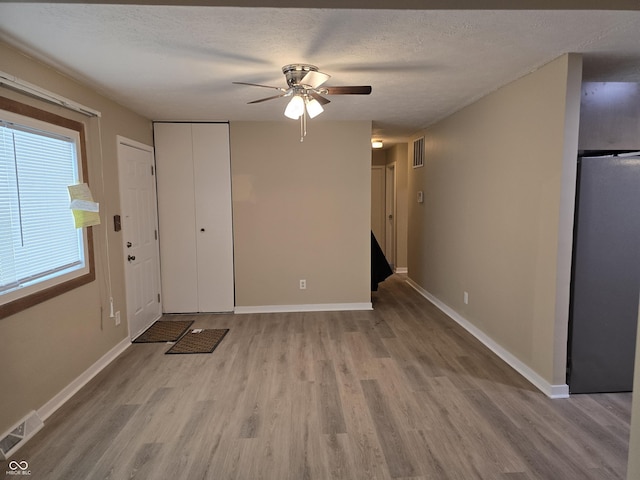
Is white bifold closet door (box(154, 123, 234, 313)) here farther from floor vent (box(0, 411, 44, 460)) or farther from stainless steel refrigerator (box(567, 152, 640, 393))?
stainless steel refrigerator (box(567, 152, 640, 393))

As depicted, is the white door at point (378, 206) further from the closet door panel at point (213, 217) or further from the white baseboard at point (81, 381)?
the white baseboard at point (81, 381)

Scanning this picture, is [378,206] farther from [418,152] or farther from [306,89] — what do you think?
[306,89]

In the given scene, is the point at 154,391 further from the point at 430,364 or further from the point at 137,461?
the point at 430,364

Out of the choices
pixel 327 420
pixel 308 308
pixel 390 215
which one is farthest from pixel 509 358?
pixel 390 215

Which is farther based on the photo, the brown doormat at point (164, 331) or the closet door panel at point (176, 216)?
the closet door panel at point (176, 216)

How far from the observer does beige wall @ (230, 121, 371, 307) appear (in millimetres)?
4465

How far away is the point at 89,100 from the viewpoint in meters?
3.01

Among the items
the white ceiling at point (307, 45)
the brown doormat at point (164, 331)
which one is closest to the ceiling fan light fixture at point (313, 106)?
the white ceiling at point (307, 45)

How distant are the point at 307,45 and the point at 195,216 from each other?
2865 millimetres

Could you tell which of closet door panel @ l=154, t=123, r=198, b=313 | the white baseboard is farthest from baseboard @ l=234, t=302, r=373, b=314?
the white baseboard

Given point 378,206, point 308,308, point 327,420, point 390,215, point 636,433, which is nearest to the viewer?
point 636,433

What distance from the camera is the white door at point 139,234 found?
12.0 ft

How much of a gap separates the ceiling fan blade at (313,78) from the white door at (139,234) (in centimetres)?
209

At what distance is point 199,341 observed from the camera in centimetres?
367
